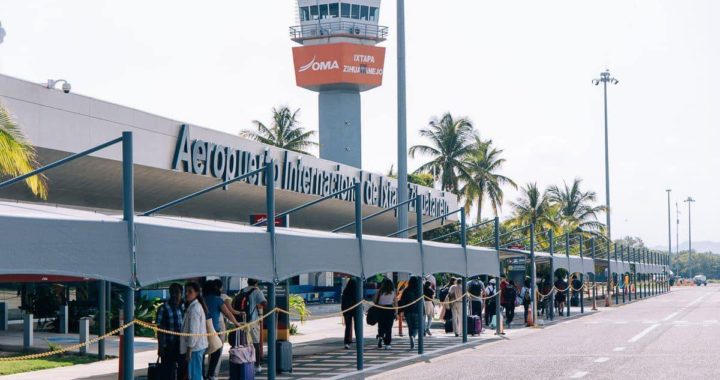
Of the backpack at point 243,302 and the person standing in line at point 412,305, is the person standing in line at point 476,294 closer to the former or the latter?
the person standing in line at point 412,305

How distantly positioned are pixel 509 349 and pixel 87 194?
1279 cm

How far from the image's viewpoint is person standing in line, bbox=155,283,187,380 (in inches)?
587

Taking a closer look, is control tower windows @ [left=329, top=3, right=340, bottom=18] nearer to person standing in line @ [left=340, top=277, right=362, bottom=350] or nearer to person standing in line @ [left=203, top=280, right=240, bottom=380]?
person standing in line @ [left=340, top=277, right=362, bottom=350]

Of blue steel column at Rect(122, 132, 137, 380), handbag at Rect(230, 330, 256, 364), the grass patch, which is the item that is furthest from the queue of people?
the grass patch

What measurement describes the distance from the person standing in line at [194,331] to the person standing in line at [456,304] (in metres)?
15.4

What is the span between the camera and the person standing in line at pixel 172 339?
48.9 feet

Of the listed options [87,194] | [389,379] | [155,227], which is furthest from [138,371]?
[87,194]

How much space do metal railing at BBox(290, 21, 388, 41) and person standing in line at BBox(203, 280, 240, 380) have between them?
189 feet

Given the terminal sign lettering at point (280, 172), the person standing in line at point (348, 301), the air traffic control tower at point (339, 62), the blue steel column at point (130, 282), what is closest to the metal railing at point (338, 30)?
the air traffic control tower at point (339, 62)

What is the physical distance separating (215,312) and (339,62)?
57.0 meters

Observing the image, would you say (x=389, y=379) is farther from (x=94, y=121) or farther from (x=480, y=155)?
(x=480, y=155)

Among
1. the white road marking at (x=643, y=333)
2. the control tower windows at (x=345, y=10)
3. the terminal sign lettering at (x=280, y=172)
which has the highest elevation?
the control tower windows at (x=345, y=10)

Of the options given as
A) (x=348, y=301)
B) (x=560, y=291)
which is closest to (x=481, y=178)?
(x=560, y=291)

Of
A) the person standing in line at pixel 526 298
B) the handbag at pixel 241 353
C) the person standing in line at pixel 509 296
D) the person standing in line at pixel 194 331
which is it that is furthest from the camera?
the person standing in line at pixel 526 298
